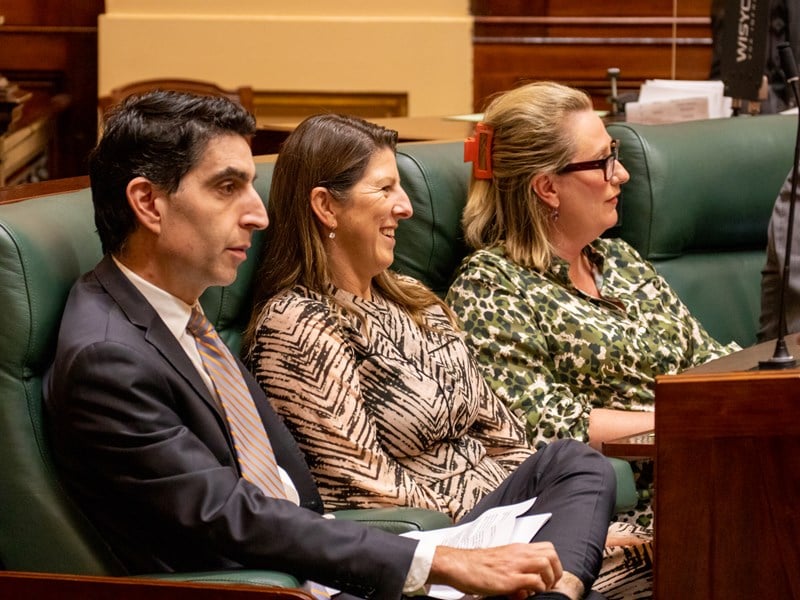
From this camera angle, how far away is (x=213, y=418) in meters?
1.66

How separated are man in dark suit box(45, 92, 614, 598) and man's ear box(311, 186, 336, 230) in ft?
1.35

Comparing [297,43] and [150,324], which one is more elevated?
[297,43]

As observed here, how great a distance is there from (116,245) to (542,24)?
4258 millimetres

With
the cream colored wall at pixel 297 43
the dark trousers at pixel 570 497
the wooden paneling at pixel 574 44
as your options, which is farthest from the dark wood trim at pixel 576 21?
the dark trousers at pixel 570 497

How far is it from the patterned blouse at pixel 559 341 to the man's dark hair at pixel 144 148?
87 centimetres

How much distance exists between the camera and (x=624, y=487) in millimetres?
2277

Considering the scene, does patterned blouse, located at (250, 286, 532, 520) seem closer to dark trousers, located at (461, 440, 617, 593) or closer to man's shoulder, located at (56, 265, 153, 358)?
dark trousers, located at (461, 440, 617, 593)

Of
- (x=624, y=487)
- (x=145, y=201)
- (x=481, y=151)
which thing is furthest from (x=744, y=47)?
(x=145, y=201)

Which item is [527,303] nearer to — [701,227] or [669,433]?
[701,227]

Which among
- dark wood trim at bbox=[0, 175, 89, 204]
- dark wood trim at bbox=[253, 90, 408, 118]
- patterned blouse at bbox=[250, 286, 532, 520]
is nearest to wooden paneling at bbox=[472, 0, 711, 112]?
dark wood trim at bbox=[253, 90, 408, 118]

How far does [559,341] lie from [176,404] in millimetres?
1049

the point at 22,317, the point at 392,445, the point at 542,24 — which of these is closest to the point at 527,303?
the point at 392,445

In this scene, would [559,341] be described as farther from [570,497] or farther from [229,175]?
[229,175]

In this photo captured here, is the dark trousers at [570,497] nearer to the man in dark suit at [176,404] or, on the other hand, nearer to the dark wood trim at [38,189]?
the man in dark suit at [176,404]
